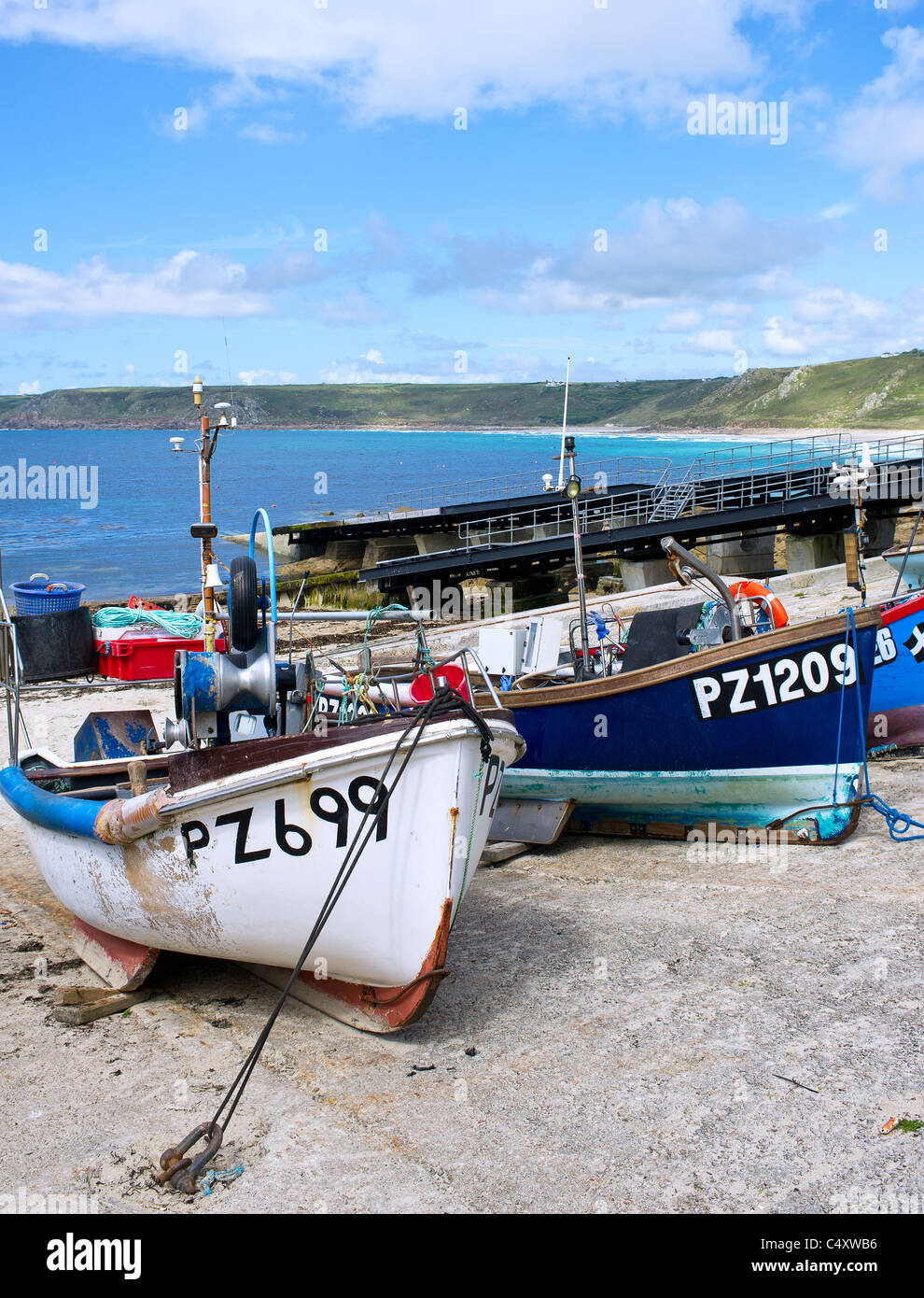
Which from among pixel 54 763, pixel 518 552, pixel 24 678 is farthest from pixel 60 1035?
pixel 518 552

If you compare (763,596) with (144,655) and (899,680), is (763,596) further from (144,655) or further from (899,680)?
(144,655)

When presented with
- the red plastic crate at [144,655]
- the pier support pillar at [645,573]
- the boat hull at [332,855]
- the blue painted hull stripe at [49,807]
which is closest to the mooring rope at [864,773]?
the boat hull at [332,855]

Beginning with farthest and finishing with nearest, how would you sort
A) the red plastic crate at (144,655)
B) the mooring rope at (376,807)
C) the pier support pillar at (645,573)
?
the pier support pillar at (645,573) → the red plastic crate at (144,655) → the mooring rope at (376,807)

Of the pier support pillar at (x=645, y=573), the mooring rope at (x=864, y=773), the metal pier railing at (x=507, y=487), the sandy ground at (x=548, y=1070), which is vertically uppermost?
the metal pier railing at (x=507, y=487)

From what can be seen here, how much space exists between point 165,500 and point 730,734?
81.3 meters

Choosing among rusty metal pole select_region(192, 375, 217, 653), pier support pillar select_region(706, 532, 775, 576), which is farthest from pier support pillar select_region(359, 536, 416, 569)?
rusty metal pole select_region(192, 375, 217, 653)

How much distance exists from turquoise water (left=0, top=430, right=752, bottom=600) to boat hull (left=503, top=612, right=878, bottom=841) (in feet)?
31.8

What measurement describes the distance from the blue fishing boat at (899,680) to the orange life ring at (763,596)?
150 centimetres

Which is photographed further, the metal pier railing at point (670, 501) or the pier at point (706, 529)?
the metal pier railing at point (670, 501)

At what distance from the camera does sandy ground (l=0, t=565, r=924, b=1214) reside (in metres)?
4.23

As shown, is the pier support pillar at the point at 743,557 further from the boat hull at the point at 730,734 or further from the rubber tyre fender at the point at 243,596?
the rubber tyre fender at the point at 243,596

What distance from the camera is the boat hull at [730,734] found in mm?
8422
